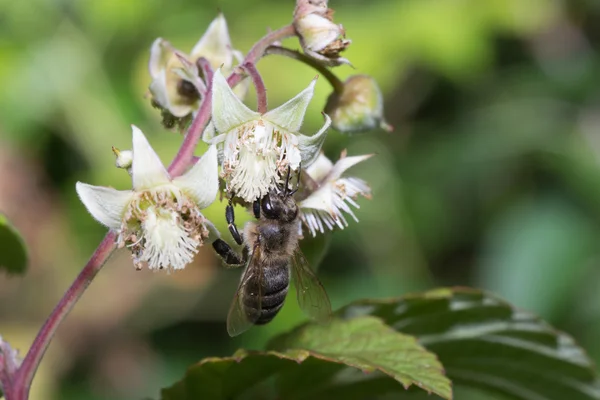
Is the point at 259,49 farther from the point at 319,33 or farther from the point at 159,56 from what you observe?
the point at 159,56

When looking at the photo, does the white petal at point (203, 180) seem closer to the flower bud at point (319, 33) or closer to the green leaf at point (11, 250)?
the flower bud at point (319, 33)

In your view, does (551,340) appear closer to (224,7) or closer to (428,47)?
(428,47)

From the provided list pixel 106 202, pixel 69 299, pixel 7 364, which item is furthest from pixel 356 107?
pixel 7 364

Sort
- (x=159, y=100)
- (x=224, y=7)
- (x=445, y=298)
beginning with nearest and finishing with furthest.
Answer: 1. (x=159, y=100)
2. (x=445, y=298)
3. (x=224, y=7)

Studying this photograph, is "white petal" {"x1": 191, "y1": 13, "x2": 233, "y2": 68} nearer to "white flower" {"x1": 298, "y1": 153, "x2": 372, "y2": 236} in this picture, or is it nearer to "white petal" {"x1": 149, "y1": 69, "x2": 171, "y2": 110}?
"white petal" {"x1": 149, "y1": 69, "x2": 171, "y2": 110}

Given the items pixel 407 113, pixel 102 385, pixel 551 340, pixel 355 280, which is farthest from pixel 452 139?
pixel 551 340

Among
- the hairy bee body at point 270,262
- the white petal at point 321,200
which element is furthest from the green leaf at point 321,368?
the white petal at point 321,200
